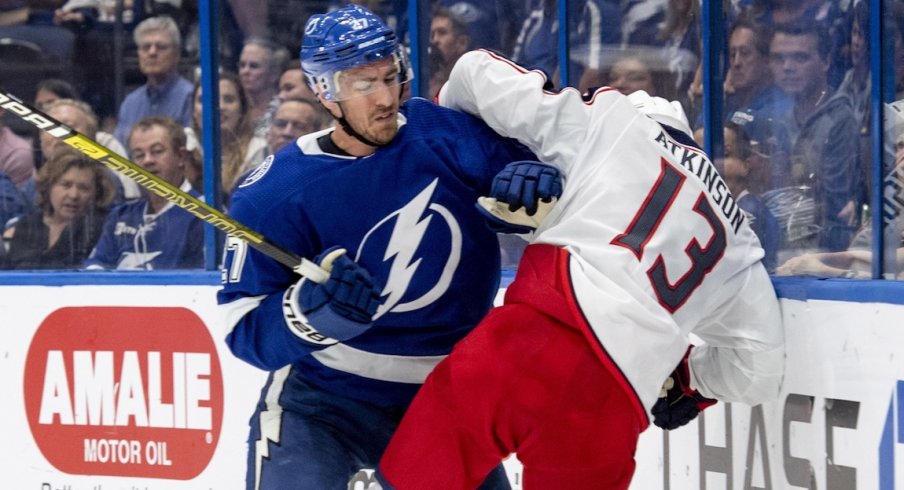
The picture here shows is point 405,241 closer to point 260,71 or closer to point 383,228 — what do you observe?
point 383,228

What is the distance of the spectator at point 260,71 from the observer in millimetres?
3949

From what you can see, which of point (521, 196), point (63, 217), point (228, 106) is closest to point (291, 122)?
point (228, 106)

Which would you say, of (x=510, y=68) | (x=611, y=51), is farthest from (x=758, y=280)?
(x=611, y=51)

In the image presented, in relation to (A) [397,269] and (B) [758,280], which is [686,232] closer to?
(B) [758,280]

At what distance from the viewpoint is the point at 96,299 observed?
157 inches

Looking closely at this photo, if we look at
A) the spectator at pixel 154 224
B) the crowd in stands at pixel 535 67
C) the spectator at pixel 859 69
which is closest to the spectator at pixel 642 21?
the crowd in stands at pixel 535 67

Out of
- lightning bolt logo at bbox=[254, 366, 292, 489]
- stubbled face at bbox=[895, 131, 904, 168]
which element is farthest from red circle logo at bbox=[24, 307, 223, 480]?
stubbled face at bbox=[895, 131, 904, 168]

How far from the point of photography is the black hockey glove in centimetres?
261

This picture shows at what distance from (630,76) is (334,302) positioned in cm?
134

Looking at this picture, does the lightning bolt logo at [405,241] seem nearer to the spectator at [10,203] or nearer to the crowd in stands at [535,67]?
the crowd in stands at [535,67]

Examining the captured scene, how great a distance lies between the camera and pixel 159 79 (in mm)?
4094

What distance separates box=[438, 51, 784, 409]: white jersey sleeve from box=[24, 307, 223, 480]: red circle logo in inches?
64.7

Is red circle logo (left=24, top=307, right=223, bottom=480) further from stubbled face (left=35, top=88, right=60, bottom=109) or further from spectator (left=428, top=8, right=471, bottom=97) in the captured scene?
spectator (left=428, top=8, right=471, bottom=97)

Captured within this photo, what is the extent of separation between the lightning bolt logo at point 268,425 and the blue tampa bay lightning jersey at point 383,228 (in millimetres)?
102
